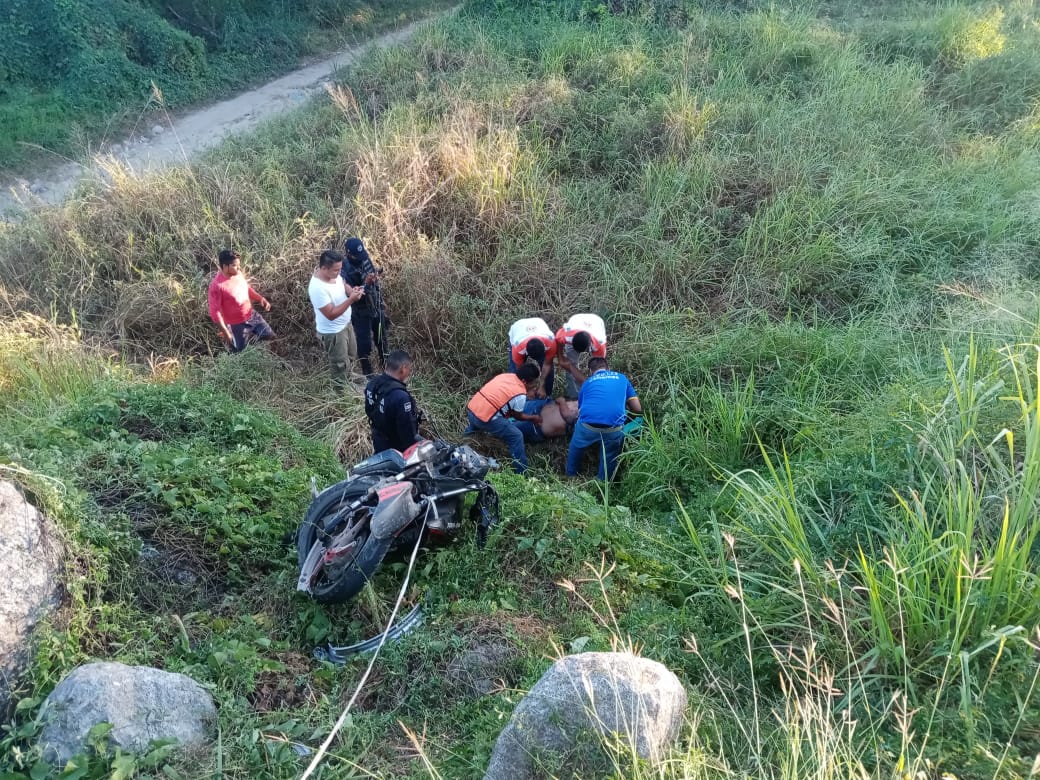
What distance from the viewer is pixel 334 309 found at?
5.89 m

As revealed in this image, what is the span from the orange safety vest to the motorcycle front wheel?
6.08 ft

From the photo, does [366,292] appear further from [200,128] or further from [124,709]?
[200,128]

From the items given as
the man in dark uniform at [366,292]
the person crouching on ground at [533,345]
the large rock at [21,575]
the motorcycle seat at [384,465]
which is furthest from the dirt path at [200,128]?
the large rock at [21,575]

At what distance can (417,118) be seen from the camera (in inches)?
338

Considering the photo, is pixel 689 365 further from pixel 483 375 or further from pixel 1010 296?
pixel 1010 296

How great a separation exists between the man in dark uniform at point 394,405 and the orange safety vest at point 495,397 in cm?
73

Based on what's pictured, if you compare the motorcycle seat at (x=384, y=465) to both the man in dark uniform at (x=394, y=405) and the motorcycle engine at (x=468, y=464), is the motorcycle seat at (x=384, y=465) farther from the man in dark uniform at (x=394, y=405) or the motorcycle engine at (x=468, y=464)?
the man in dark uniform at (x=394, y=405)

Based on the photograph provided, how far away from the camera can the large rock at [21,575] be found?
2.86 meters

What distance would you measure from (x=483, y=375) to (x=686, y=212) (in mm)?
2642

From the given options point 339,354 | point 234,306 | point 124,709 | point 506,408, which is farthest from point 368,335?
point 124,709

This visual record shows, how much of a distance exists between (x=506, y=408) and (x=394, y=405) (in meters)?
1.25

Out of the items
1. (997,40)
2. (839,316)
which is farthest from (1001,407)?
(997,40)

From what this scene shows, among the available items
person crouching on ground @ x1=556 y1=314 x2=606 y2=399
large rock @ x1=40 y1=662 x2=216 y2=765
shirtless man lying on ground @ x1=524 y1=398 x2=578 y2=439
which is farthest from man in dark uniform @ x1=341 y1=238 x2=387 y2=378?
large rock @ x1=40 y1=662 x2=216 y2=765

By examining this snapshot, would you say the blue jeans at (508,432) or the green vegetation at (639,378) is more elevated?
the green vegetation at (639,378)
